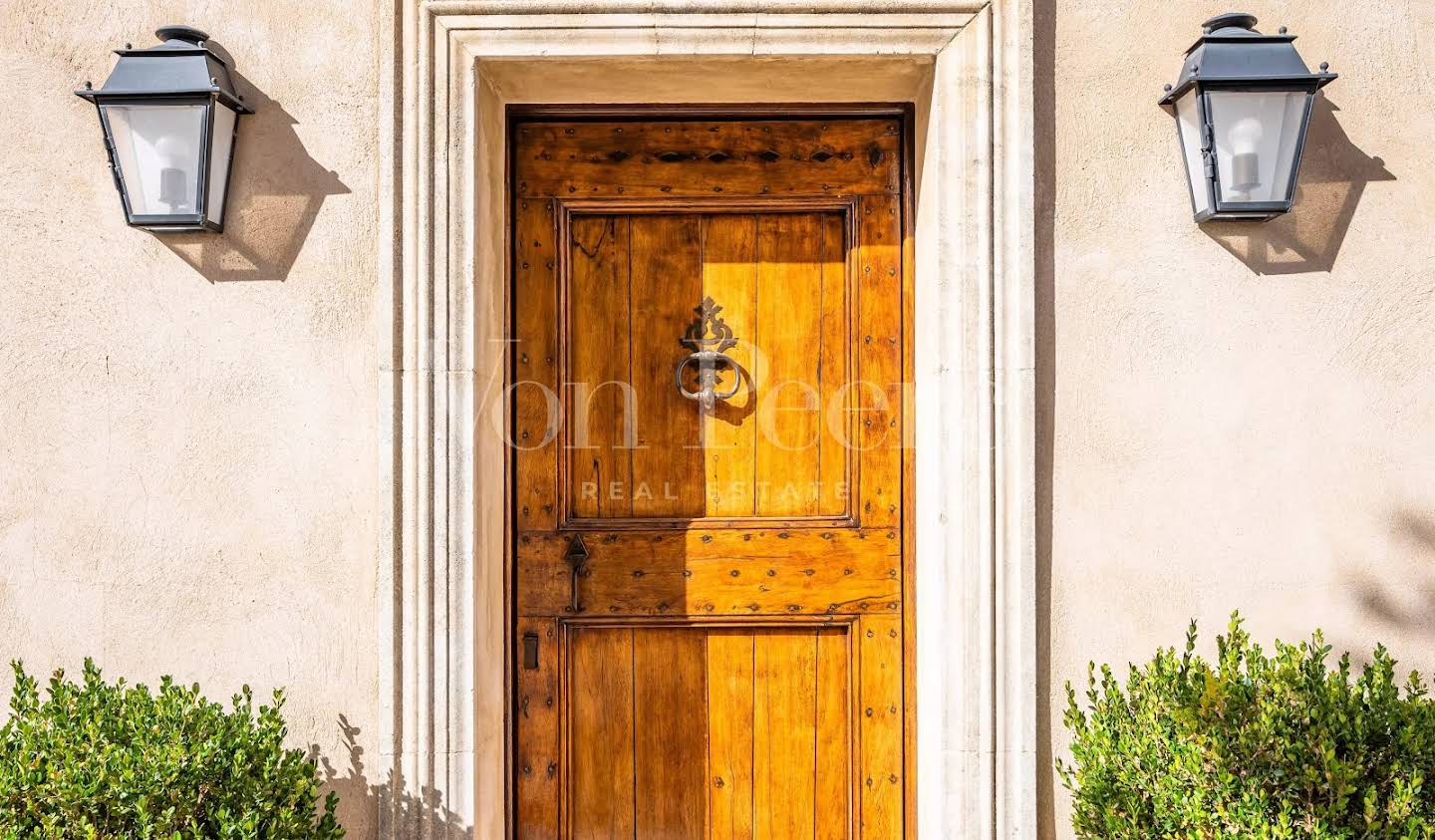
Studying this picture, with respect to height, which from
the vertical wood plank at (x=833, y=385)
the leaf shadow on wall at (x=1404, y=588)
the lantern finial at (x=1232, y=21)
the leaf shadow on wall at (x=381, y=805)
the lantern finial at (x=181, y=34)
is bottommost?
the leaf shadow on wall at (x=381, y=805)

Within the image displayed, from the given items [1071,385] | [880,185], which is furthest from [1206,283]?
[880,185]

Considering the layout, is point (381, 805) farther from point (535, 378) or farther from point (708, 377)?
point (708, 377)

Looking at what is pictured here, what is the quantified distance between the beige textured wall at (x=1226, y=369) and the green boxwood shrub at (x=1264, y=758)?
296 millimetres

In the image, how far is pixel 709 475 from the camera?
239 centimetres

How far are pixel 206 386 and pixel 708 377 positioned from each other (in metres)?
1.24

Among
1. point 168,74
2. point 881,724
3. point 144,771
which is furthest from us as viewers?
point 881,724

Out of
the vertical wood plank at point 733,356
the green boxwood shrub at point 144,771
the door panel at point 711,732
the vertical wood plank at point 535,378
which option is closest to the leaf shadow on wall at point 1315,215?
the vertical wood plank at point 733,356

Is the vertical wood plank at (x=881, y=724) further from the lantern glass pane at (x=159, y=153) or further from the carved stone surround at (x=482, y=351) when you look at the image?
the lantern glass pane at (x=159, y=153)

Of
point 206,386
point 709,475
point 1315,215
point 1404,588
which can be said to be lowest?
point 1404,588

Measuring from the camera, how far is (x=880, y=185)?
7.90 feet

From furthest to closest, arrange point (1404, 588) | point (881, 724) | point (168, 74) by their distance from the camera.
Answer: point (881, 724)
point (1404, 588)
point (168, 74)

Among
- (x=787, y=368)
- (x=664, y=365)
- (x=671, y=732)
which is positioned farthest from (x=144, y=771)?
(x=787, y=368)

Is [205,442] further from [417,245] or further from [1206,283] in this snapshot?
[1206,283]

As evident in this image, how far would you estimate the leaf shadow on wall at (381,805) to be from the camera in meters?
2.07
